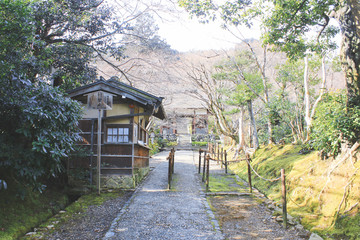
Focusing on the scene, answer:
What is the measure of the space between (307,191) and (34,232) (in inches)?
241

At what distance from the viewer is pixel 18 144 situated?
189 inches

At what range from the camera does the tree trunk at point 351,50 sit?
502 centimetres

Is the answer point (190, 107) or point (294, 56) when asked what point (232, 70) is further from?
point (190, 107)

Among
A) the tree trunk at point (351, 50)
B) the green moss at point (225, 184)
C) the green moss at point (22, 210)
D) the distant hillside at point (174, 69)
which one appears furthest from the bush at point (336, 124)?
the distant hillside at point (174, 69)

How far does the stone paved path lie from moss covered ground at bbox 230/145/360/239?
196cm

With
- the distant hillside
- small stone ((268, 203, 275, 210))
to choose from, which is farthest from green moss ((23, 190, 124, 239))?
the distant hillside

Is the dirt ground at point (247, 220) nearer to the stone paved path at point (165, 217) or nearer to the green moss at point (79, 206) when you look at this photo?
the stone paved path at point (165, 217)

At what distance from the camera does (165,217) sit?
5.81m

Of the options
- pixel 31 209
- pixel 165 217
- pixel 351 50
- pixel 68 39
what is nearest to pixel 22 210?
pixel 31 209

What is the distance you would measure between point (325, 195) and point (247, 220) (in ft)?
5.84

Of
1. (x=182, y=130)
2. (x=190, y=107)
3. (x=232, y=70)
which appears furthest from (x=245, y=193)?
(x=182, y=130)

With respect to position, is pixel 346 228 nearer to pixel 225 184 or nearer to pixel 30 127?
pixel 225 184

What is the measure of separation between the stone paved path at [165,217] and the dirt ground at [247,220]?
33 cm

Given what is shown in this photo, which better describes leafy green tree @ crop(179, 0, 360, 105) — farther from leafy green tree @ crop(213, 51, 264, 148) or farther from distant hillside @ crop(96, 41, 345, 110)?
distant hillside @ crop(96, 41, 345, 110)
